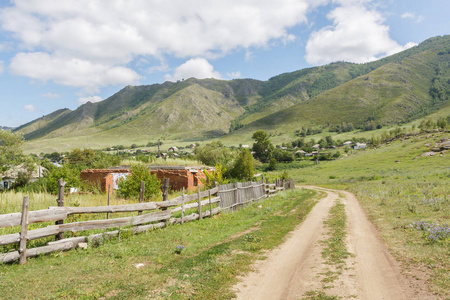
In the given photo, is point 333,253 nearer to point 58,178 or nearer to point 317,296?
point 317,296

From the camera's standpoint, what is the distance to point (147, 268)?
7.15 m

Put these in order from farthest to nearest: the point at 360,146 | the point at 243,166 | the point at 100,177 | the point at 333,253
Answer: the point at 360,146
the point at 243,166
the point at 100,177
the point at 333,253

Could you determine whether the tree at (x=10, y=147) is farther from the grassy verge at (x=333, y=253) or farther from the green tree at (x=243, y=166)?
the grassy verge at (x=333, y=253)

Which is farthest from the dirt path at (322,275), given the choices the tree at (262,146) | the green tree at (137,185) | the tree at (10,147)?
the tree at (262,146)

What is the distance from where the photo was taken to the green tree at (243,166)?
3100 centimetres

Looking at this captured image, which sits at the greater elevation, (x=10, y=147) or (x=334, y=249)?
(x=10, y=147)

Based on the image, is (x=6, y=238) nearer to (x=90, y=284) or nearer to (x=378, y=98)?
(x=90, y=284)

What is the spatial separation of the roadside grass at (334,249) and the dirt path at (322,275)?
0.49 ft

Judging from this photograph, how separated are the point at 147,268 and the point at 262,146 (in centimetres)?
10306

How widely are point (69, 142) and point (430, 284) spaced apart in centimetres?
22598

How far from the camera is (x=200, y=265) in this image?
24.1 ft

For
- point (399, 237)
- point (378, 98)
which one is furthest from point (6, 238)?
point (378, 98)

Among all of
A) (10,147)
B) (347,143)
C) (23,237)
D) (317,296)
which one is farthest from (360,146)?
(23,237)

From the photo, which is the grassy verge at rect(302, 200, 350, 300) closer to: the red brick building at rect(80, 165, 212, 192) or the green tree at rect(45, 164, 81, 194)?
the red brick building at rect(80, 165, 212, 192)
